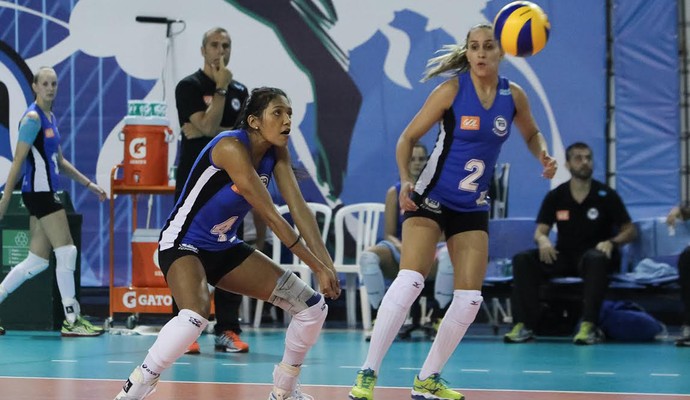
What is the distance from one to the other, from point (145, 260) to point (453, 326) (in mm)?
4631

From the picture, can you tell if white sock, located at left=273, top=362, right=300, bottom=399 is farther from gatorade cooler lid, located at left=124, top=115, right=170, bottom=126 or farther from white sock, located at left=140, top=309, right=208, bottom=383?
gatorade cooler lid, located at left=124, top=115, right=170, bottom=126

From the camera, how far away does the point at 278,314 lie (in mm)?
10758

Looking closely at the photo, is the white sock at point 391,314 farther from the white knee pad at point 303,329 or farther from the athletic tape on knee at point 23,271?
the athletic tape on knee at point 23,271

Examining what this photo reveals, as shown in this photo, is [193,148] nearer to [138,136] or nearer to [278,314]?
[138,136]

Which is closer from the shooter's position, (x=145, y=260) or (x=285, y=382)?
(x=285, y=382)

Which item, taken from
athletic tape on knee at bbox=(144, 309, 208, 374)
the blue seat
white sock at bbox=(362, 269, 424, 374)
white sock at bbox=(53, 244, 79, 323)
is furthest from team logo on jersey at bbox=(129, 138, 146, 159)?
athletic tape on knee at bbox=(144, 309, 208, 374)

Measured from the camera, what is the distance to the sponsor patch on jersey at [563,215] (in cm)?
921

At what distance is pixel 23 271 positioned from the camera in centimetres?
914

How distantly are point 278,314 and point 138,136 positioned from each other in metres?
2.22

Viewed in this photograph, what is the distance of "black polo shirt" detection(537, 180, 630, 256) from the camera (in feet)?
30.1

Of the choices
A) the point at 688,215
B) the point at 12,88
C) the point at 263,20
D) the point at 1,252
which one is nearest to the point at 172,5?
the point at 263,20

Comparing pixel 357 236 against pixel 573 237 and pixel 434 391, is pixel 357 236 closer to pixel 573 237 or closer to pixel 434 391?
pixel 573 237

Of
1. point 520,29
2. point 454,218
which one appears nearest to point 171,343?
point 454,218

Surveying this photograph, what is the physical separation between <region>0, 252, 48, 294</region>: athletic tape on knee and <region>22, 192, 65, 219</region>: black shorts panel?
39cm
